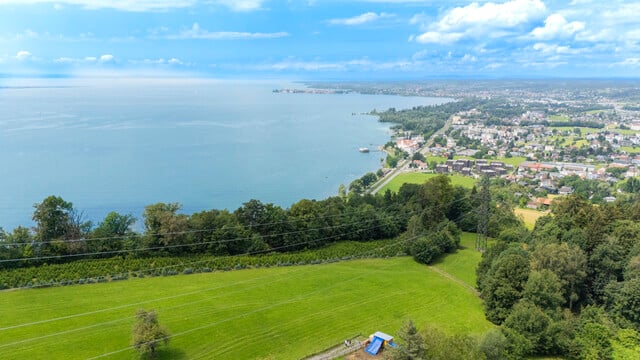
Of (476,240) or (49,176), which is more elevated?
(49,176)

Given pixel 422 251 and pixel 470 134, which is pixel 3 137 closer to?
pixel 422 251

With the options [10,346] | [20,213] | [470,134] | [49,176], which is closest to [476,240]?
[10,346]

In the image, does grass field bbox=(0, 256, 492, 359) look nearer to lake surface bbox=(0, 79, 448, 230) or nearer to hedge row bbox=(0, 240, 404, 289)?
hedge row bbox=(0, 240, 404, 289)

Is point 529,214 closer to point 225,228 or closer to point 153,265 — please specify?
point 225,228

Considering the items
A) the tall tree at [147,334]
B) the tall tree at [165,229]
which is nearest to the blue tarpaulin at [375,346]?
the tall tree at [147,334]

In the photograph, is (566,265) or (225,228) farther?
(225,228)

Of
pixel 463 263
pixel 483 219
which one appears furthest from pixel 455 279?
pixel 483 219

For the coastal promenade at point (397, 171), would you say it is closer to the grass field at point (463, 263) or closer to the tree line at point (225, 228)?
the tree line at point (225, 228)
